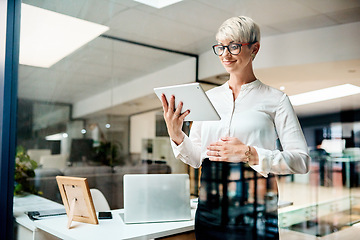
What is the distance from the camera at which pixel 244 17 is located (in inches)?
53.4

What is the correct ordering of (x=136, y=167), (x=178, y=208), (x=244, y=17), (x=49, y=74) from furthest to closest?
(x=49, y=74)
(x=136, y=167)
(x=178, y=208)
(x=244, y=17)

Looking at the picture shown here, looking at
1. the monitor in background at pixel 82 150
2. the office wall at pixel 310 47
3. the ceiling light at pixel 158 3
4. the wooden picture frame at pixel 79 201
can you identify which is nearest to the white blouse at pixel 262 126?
the office wall at pixel 310 47

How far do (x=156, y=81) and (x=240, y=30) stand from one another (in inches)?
28.8

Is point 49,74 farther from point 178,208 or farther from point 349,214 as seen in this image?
point 349,214

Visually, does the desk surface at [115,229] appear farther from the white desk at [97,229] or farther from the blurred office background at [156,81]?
the blurred office background at [156,81]

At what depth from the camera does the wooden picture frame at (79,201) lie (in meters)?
1.95

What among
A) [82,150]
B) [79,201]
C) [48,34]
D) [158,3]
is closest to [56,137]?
[82,150]

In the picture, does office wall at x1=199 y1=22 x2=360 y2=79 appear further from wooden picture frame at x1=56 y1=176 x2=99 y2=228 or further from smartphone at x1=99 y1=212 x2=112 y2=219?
smartphone at x1=99 y1=212 x2=112 y2=219

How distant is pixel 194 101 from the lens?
130cm

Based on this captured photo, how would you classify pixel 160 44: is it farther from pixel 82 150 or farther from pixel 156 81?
pixel 82 150

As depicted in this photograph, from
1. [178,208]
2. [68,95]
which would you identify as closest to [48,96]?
[68,95]

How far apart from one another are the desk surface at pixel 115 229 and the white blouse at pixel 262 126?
21.1 inches

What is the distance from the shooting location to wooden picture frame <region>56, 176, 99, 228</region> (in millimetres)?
1946

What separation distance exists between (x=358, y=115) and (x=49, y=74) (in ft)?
8.01
